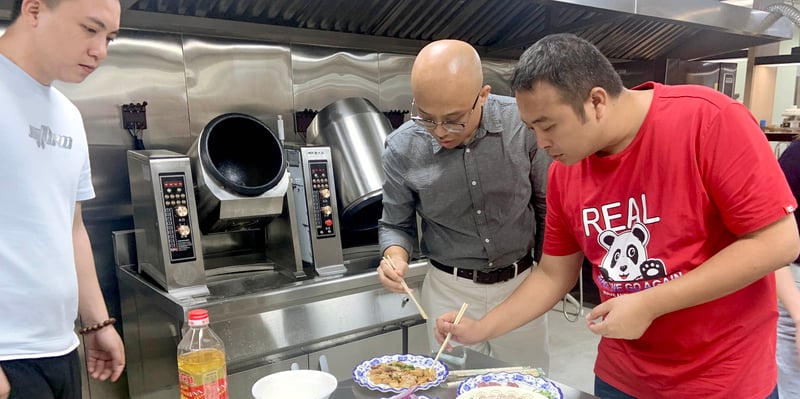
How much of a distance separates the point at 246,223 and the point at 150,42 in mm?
1073

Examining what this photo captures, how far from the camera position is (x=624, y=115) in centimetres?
119

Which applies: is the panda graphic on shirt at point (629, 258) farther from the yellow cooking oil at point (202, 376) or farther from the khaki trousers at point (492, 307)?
the yellow cooking oil at point (202, 376)

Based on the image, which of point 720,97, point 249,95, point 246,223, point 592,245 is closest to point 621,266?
point 592,245

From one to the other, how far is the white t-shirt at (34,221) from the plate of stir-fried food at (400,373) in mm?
744

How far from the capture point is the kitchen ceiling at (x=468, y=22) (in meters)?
2.74

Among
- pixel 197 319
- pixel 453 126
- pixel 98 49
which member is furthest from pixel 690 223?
pixel 98 49

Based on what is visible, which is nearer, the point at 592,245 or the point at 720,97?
the point at 720,97

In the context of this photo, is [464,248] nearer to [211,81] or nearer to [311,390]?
[311,390]

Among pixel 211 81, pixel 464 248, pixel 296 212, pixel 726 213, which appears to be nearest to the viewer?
pixel 726 213

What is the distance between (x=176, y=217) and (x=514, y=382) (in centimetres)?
149

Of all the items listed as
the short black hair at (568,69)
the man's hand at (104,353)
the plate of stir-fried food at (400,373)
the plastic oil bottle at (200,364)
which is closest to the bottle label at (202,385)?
the plastic oil bottle at (200,364)

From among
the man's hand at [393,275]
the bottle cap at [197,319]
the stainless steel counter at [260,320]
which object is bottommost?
the stainless steel counter at [260,320]

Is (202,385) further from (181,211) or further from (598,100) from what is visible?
(181,211)

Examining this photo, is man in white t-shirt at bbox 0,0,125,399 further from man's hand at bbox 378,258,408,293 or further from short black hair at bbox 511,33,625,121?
short black hair at bbox 511,33,625,121
